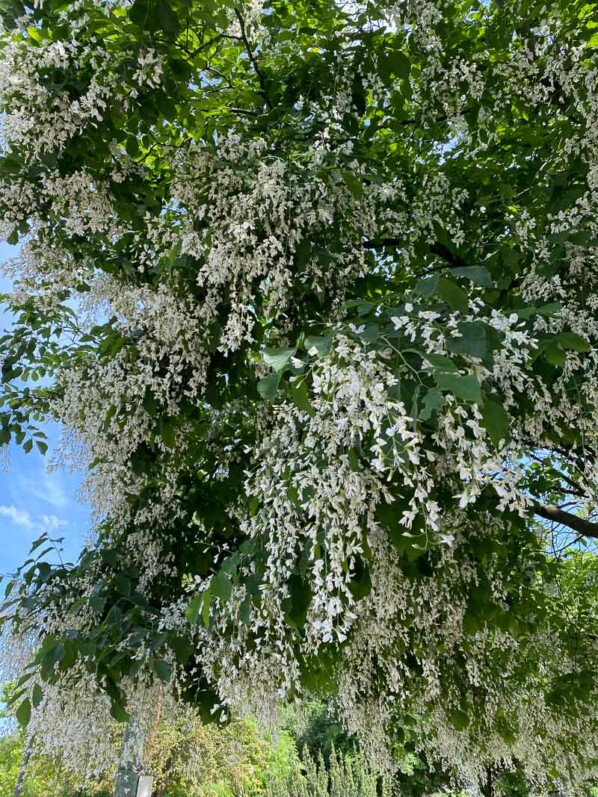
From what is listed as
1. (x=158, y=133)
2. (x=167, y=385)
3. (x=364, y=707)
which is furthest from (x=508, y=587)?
(x=158, y=133)

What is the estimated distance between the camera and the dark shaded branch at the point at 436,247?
376 cm

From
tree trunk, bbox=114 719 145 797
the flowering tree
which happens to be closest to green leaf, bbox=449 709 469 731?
the flowering tree

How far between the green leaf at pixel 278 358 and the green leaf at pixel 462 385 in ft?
1.62

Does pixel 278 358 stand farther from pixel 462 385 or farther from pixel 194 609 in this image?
pixel 194 609

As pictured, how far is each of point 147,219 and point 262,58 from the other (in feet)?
4.28

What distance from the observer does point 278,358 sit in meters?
1.73

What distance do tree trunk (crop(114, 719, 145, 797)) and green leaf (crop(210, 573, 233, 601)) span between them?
84.1 inches

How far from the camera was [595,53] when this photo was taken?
9.54ft

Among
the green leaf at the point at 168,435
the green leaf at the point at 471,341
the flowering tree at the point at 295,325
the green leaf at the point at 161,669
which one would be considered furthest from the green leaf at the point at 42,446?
the green leaf at the point at 471,341

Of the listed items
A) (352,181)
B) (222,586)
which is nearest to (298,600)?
(222,586)

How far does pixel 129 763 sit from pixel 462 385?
174 inches

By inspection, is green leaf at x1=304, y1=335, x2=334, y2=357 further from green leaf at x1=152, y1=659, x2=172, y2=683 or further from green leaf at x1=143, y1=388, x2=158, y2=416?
green leaf at x1=152, y1=659, x2=172, y2=683

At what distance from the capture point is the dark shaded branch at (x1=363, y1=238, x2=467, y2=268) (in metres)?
3.76

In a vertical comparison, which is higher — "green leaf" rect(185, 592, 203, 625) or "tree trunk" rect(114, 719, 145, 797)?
"green leaf" rect(185, 592, 203, 625)
